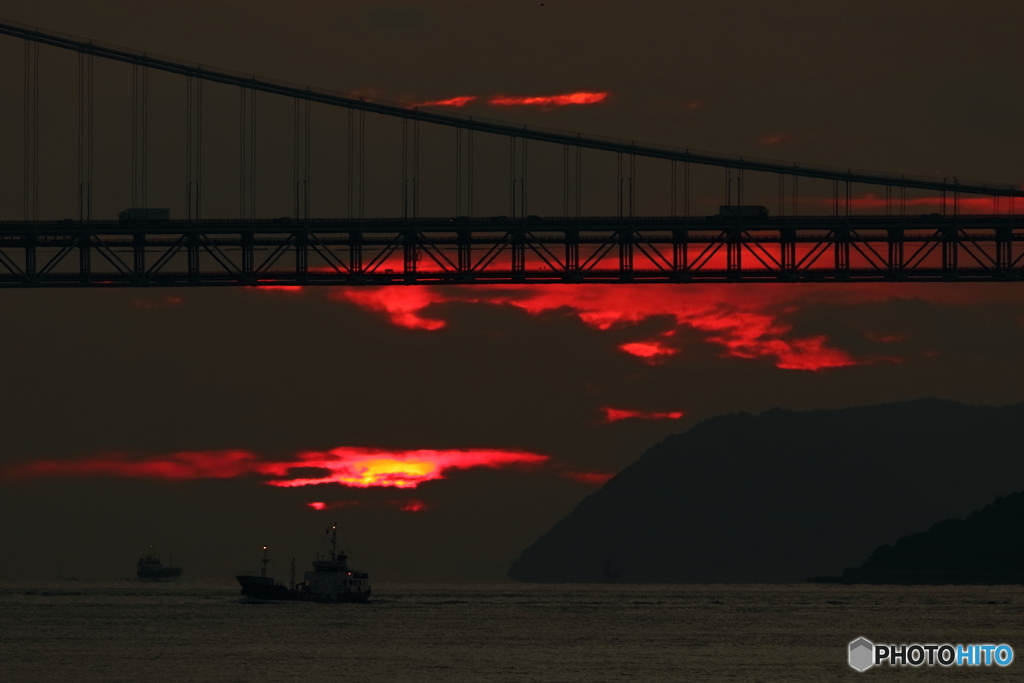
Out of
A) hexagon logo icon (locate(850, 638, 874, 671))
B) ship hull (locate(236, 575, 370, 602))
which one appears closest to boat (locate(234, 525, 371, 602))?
ship hull (locate(236, 575, 370, 602))

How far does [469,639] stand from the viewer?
312ft

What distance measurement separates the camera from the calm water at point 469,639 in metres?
73.8

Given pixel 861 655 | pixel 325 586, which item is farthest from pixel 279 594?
pixel 861 655

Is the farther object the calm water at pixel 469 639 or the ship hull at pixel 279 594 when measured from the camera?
the ship hull at pixel 279 594

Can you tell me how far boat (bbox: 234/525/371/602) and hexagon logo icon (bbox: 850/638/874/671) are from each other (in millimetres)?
53368

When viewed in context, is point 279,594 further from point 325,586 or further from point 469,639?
point 469,639

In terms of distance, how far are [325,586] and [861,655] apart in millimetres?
62141

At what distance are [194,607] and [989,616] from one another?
191ft

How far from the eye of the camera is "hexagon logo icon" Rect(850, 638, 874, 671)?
7744 centimetres

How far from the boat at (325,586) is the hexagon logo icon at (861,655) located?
53368 millimetres

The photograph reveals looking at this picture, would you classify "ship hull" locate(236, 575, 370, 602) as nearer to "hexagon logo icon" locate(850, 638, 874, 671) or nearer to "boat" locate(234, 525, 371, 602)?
"boat" locate(234, 525, 371, 602)

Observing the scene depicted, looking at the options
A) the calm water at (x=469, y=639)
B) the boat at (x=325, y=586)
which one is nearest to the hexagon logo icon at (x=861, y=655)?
the calm water at (x=469, y=639)

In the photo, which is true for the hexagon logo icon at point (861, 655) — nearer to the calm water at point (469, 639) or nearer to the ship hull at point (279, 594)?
the calm water at point (469, 639)

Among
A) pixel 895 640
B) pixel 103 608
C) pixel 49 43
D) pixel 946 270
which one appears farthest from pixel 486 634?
pixel 103 608
